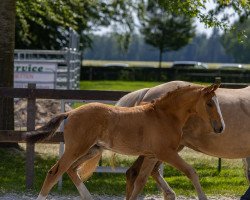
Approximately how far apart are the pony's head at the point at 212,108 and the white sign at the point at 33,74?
1405 centimetres

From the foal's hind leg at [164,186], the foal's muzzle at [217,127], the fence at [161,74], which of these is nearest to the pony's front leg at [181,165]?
the foal's muzzle at [217,127]

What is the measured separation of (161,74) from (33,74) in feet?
90.1

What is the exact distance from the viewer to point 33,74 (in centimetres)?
2111

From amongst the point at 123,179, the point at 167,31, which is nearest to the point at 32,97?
the point at 123,179

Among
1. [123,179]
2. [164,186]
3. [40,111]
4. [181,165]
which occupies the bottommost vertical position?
[123,179]

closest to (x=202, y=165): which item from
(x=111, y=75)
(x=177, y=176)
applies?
(x=177, y=176)

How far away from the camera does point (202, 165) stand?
484 inches

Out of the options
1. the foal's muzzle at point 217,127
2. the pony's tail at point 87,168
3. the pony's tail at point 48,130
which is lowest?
the pony's tail at point 87,168

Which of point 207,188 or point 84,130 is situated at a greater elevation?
point 84,130

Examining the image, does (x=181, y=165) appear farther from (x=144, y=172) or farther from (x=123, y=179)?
(x=123, y=179)

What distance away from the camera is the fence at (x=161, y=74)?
4564 cm

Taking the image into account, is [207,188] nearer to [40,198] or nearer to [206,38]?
[40,198]

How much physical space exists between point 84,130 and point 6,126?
4536mm

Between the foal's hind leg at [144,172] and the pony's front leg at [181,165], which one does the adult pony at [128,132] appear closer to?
the pony's front leg at [181,165]
